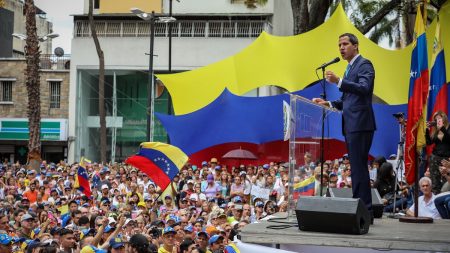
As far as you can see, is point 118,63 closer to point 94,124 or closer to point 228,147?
point 94,124

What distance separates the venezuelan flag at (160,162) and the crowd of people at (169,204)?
481 millimetres

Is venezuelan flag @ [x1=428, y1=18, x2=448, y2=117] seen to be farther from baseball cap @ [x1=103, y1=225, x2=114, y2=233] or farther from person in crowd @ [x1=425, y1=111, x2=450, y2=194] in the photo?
baseball cap @ [x1=103, y1=225, x2=114, y2=233]

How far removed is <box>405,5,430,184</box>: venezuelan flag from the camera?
8.34m

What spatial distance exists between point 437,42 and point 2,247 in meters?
10.3

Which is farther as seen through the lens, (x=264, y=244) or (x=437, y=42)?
(x=437, y=42)

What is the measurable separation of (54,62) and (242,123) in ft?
92.0

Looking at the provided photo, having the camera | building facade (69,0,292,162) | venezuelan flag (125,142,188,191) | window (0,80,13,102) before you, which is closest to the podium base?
the camera

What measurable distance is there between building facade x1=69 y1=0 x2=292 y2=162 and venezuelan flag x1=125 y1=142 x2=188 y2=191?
80.7ft

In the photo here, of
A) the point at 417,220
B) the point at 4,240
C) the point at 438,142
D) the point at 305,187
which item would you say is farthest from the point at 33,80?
the point at 417,220

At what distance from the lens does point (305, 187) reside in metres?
8.44

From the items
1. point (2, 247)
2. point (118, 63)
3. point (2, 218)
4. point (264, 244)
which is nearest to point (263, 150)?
point (2, 218)

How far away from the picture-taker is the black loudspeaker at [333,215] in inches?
265

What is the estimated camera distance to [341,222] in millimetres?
6750

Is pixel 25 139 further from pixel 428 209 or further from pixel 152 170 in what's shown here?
pixel 428 209
